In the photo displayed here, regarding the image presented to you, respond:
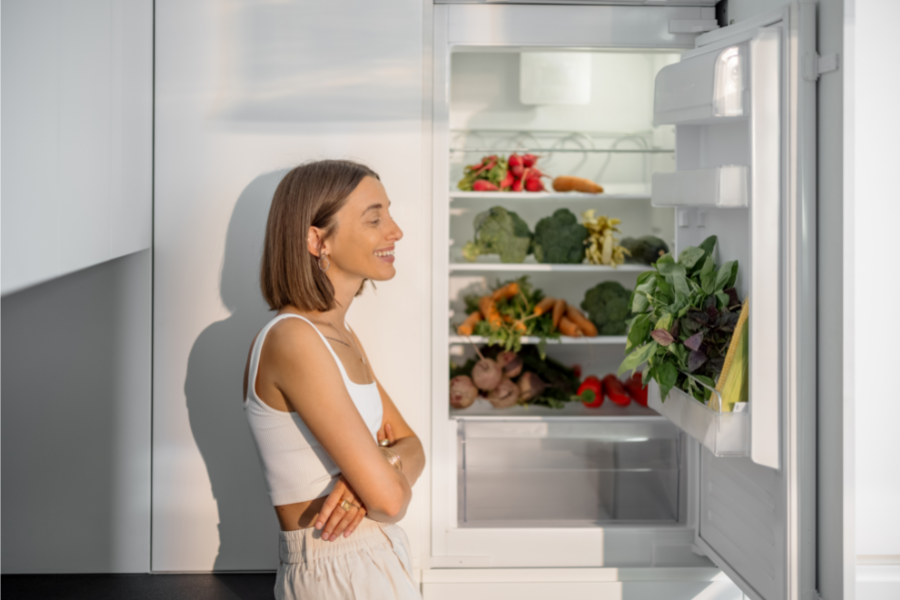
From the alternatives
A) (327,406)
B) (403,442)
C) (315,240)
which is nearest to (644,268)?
(403,442)

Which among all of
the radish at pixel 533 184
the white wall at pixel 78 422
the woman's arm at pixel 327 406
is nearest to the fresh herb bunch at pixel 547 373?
the radish at pixel 533 184

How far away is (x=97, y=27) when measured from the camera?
49.5 inches

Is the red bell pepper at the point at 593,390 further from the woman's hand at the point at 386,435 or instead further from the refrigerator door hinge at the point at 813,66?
the refrigerator door hinge at the point at 813,66

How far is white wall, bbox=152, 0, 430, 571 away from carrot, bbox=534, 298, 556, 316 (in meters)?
0.51

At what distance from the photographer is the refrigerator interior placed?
74.6 inches

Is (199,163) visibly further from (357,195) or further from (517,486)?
(517,486)

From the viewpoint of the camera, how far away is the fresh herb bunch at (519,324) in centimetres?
198

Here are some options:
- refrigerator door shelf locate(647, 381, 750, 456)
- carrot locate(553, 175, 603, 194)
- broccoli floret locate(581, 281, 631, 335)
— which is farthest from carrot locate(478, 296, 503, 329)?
refrigerator door shelf locate(647, 381, 750, 456)

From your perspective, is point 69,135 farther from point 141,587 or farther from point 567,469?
point 567,469

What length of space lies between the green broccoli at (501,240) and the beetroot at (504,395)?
14.2 inches

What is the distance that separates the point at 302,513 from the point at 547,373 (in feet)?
3.64
